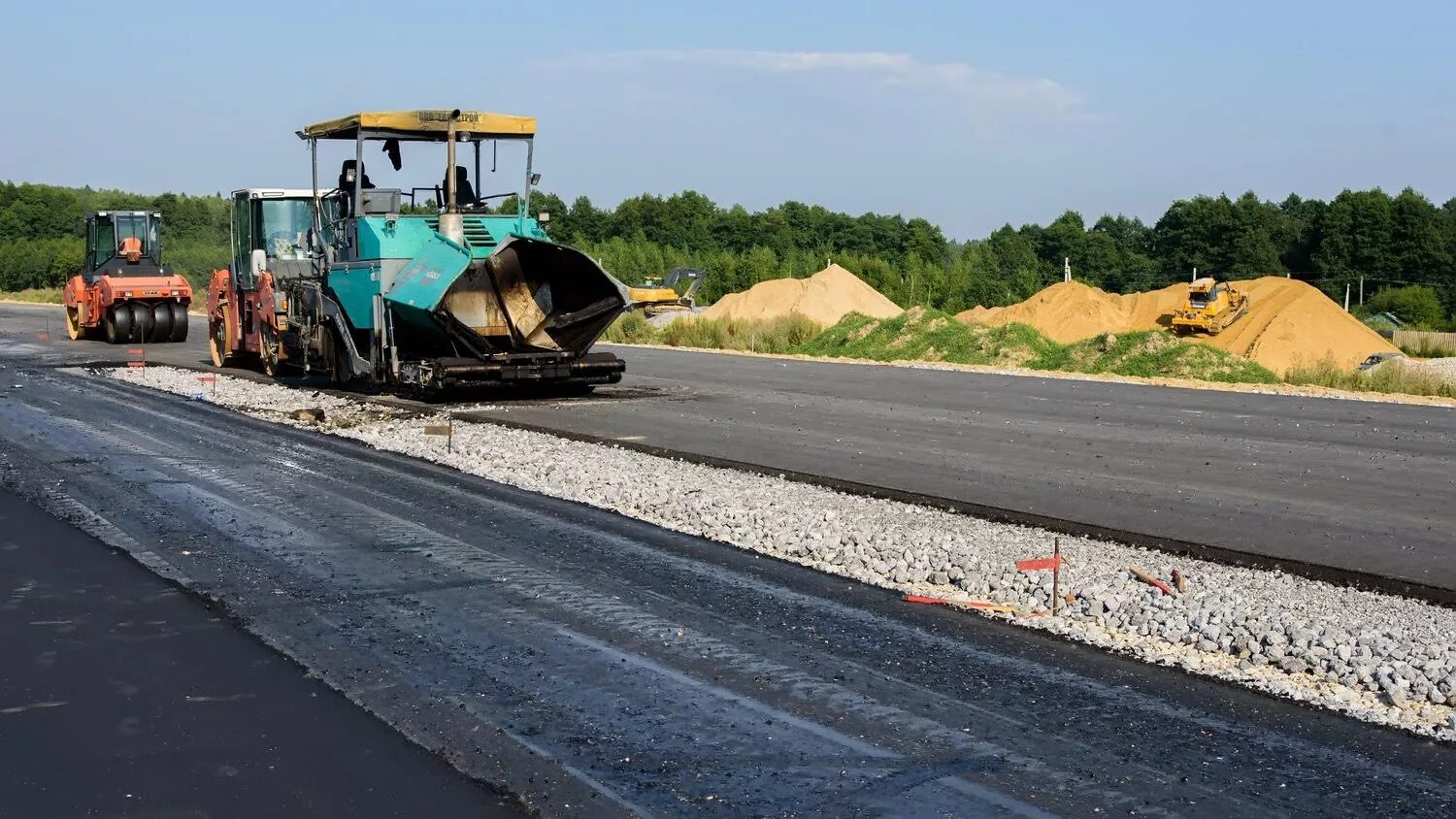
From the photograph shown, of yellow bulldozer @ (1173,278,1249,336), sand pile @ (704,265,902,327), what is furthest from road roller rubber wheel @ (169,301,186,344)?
yellow bulldozer @ (1173,278,1249,336)

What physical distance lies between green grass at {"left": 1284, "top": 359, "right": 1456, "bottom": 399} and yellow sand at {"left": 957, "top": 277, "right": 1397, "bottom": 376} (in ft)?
20.0

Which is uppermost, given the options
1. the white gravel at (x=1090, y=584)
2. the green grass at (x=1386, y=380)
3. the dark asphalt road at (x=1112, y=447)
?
the green grass at (x=1386, y=380)

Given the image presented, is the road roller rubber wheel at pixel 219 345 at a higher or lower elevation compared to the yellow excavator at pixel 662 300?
lower

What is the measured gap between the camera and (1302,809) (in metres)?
5.00

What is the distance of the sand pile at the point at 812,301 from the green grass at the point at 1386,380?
1966cm

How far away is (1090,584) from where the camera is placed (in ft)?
27.2

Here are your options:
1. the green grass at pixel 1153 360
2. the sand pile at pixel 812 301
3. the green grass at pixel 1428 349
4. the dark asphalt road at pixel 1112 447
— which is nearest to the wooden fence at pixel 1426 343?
the green grass at pixel 1428 349

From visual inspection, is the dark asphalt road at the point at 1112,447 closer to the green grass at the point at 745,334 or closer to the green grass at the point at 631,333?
the green grass at the point at 745,334

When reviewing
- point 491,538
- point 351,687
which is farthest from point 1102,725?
point 491,538

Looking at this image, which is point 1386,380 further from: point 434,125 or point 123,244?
point 123,244

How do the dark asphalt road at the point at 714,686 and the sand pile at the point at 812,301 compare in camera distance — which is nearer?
the dark asphalt road at the point at 714,686

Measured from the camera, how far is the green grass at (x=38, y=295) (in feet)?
218

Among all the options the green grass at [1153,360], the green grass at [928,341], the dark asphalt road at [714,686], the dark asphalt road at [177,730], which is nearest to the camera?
the dark asphalt road at [177,730]

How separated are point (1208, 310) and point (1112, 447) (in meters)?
26.9
